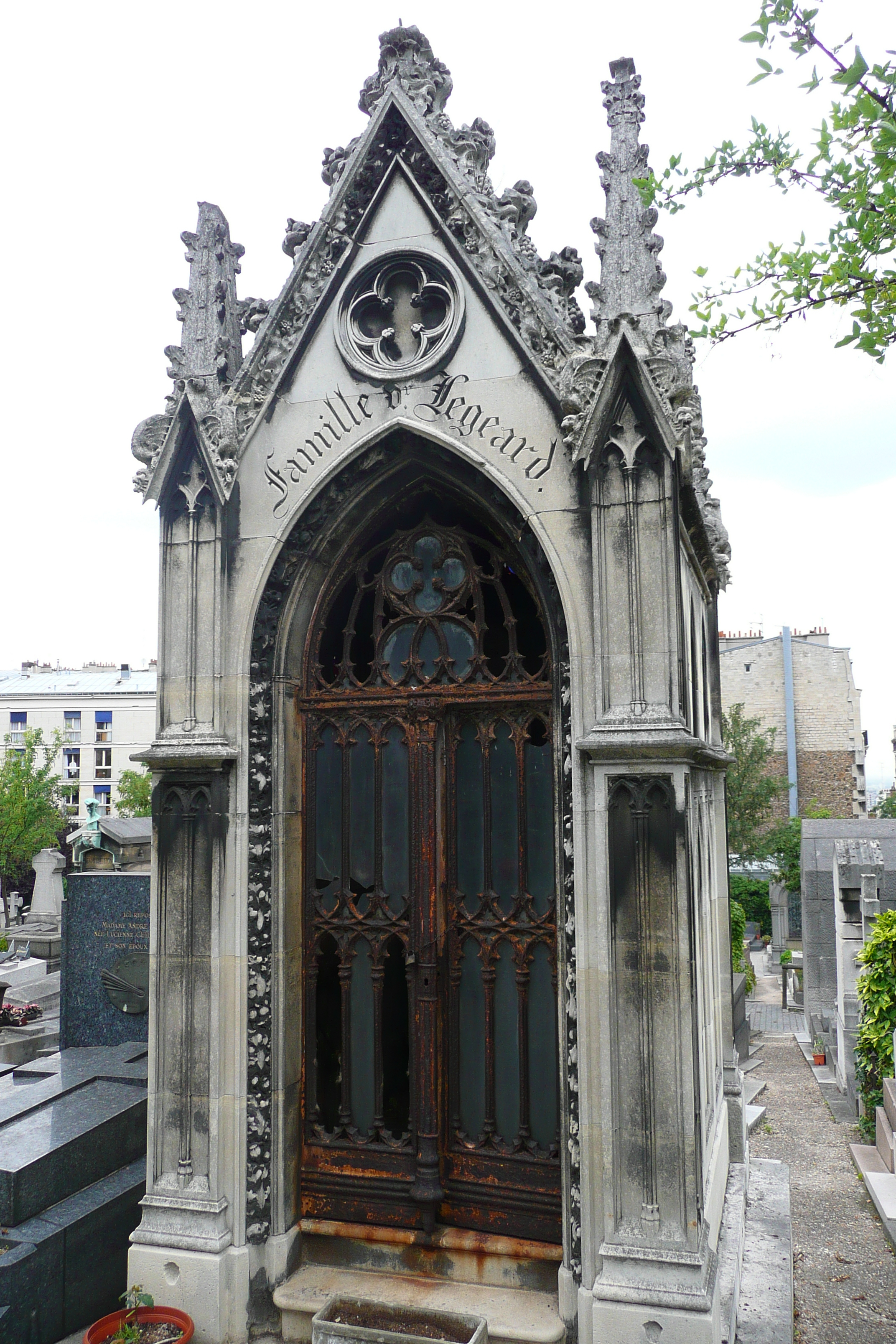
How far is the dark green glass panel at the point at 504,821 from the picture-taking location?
605 centimetres

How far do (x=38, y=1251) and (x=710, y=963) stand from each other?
475cm

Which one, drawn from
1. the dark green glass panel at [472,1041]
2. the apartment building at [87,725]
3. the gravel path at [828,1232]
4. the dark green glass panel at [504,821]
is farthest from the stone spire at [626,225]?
the apartment building at [87,725]

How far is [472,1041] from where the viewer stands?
6.09m

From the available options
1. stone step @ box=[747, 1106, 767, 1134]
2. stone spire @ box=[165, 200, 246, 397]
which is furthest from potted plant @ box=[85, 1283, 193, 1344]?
stone step @ box=[747, 1106, 767, 1134]

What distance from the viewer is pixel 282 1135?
6043 millimetres

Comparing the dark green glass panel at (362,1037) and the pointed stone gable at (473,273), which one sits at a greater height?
the pointed stone gable at (473,273)

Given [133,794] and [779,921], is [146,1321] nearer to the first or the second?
[779,921]

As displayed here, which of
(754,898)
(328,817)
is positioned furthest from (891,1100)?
(754,898)

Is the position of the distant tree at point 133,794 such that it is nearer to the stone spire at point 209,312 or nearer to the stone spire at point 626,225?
the stone spire at point 209,312

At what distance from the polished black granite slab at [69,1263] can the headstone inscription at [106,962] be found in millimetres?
2886

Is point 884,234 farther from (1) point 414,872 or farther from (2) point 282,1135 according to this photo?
(2) point 282,1135

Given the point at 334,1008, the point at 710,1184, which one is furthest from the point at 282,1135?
the point at 710,1184

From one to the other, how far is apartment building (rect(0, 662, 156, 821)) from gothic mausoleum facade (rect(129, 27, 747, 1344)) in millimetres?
55596

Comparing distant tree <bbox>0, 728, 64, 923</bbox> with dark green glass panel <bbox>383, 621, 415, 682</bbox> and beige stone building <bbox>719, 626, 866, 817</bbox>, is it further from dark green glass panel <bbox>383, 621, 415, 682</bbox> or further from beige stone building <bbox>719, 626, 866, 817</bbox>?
dark green glass panel <bbox>383, 621, 415, 682</bbox>
